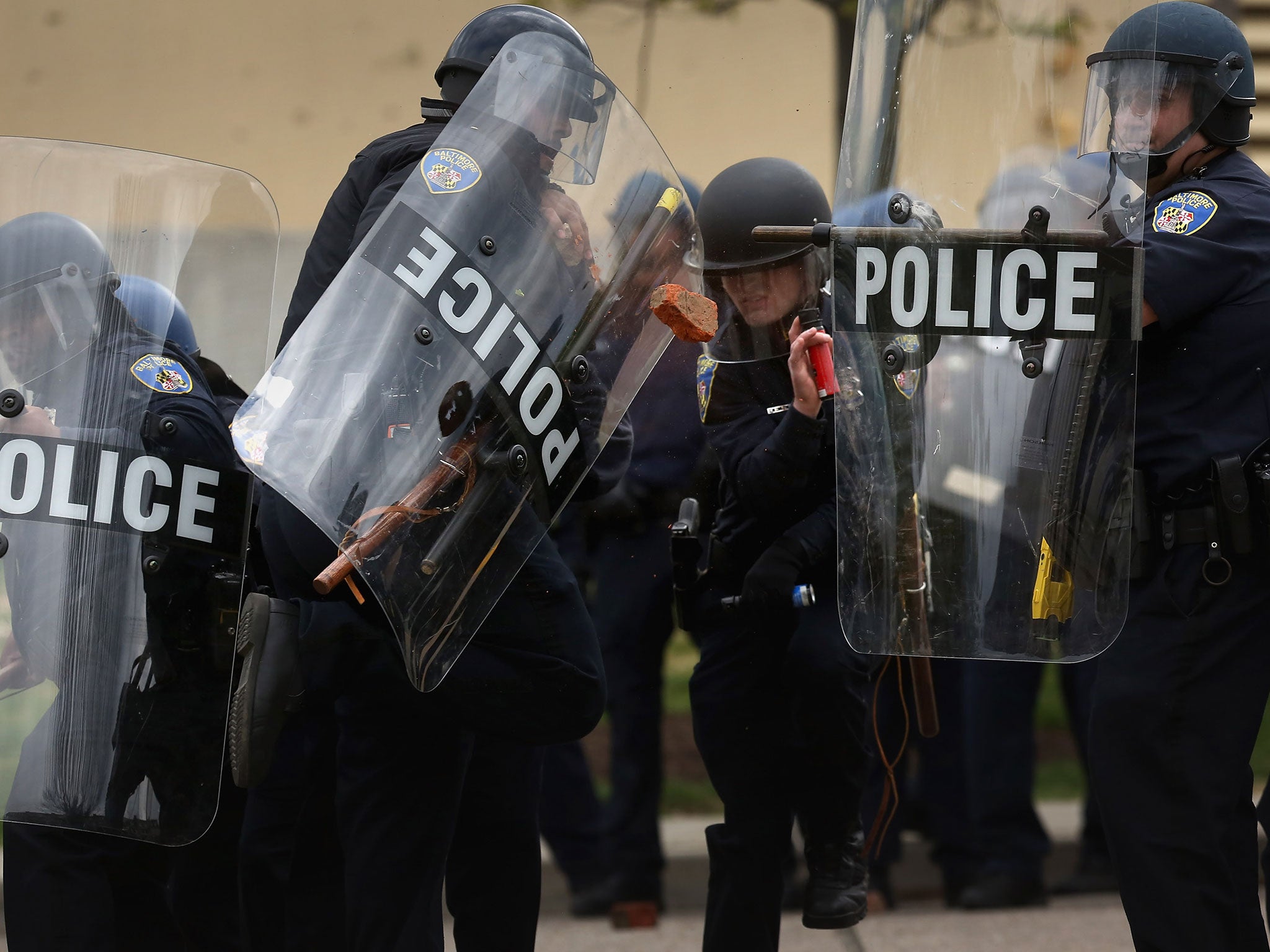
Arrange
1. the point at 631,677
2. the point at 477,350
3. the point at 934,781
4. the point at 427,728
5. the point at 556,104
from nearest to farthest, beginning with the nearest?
1. the point at 477,350
2. the point at 556,104
3. the point at 427,728
4. the point at 631,677
5. the point at 934,781

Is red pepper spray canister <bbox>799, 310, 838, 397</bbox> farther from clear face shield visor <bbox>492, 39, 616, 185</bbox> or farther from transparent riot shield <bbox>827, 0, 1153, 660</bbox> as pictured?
clear face shield visor <bbox>492, 39, 616, 185</bbox>

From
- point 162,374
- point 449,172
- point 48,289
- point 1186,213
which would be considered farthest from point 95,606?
point 1186,213

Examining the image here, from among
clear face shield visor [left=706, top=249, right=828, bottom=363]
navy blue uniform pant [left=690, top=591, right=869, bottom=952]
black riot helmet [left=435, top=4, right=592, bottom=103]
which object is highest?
black riot helmet [left=435, top=4, right=592, bottom=103]

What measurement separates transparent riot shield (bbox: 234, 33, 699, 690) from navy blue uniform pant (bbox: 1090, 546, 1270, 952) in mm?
1063

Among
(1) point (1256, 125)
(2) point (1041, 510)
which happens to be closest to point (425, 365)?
(2) point (1041, 510)

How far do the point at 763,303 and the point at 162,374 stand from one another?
1.23 m

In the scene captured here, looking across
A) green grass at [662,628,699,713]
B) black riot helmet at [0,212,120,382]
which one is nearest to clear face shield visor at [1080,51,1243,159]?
black riot helmet at [0,212,120,382]

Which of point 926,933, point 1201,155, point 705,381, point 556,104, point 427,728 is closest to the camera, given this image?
point 556,104

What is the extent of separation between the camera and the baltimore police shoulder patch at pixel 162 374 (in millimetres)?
2531

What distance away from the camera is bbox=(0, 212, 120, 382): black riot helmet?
2.45 metres

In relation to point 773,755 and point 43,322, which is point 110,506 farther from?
point 773,755

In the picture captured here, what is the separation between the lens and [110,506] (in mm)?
2461

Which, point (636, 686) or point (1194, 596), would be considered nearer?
point (1194, 596)

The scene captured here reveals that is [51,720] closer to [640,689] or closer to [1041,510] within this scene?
[1041,510]
